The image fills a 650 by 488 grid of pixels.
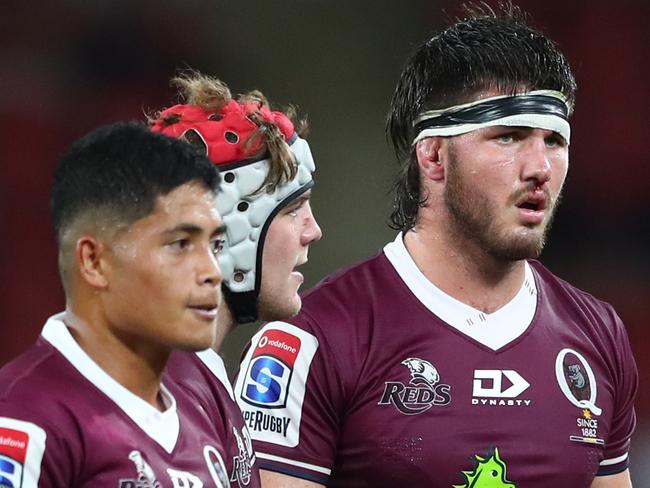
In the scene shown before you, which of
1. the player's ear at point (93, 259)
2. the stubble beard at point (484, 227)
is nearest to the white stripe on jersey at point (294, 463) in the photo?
the stubble beard at point (484, 227)

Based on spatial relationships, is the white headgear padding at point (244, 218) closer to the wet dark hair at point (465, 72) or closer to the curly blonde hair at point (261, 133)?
the curly blonde hair at point (261, 133)

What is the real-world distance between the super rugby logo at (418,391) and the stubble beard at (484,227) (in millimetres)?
321

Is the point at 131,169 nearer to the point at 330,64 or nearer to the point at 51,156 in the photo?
the point at 51,156

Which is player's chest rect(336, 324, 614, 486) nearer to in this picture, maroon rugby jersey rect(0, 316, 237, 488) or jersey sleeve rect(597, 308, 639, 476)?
jersey sleeve rect(597, 308, 639, 476)

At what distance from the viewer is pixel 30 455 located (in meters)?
2.00

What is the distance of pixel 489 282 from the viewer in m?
3.21

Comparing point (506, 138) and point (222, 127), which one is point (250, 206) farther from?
point (506, 138)

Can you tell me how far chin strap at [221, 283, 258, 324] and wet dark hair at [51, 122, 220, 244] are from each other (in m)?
0.48

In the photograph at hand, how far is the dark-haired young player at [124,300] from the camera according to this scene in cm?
212

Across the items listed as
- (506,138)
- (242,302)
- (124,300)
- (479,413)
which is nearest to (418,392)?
(479,413)

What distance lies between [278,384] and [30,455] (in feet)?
3.51

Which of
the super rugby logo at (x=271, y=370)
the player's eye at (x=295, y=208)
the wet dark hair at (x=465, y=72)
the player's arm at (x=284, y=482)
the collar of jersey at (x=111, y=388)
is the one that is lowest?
the player's arm at (x=284, y=482)

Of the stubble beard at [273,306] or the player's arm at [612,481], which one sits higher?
the stubble beard at [273,306]

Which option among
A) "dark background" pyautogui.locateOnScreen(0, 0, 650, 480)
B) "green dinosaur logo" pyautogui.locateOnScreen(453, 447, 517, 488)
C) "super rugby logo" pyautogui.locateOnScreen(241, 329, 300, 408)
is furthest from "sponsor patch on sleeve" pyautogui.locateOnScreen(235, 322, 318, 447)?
"dark background" pyautogui.locateOnScreen(0, 0, 650, 480)
